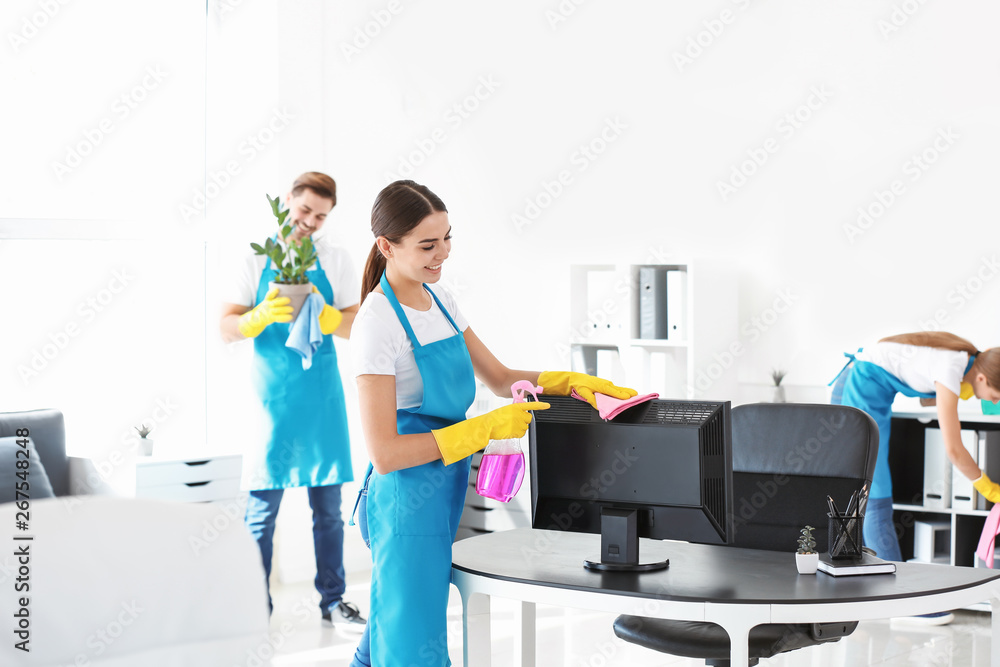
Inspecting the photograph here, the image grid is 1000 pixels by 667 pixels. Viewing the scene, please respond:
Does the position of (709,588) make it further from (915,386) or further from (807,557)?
(915,386)

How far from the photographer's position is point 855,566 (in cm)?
197

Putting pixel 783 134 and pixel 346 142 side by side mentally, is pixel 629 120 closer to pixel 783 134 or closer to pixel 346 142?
pixel 783 134

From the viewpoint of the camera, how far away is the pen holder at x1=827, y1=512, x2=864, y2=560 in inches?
79.5

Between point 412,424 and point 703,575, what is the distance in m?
0.66

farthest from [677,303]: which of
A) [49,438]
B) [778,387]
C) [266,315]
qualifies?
[49,438]

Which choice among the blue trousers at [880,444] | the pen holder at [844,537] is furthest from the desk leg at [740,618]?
the blue trousers at [880,444]

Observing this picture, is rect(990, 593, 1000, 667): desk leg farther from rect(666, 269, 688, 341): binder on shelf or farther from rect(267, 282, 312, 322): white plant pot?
rect(666, 269, 688, 341): binder on shelf

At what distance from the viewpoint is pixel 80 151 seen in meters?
4.42

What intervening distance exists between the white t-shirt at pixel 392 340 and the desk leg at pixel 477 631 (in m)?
0.43

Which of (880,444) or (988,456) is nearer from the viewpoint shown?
(880,444)

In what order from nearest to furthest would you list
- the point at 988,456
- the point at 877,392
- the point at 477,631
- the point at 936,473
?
1. the point at 477,631
2. the point at 877,392
3. the point at 988,456
4. the point at 936,473

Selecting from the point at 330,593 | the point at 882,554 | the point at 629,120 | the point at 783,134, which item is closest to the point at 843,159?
the point at 783,134

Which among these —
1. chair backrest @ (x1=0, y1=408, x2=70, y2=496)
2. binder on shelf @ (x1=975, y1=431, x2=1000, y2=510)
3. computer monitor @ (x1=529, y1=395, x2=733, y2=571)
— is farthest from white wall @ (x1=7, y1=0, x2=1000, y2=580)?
computer monitor @ (x1=529, y1=395, x2=733, y2=571)

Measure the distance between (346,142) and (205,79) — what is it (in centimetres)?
72
